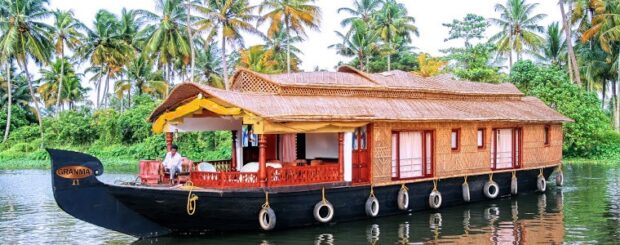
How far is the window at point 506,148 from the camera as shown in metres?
13.6

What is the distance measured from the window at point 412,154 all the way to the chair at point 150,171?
152 inches

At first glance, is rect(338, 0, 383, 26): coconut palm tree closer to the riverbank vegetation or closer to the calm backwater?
the riverbank vegetation

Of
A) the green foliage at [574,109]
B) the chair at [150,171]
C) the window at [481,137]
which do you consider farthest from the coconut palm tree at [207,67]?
the chair at [150,171]

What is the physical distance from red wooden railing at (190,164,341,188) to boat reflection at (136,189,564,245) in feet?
2.40

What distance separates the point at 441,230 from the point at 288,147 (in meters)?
3.07

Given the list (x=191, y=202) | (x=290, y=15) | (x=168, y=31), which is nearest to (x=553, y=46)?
(x=290, y=15)

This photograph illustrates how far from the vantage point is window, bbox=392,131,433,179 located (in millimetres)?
11422

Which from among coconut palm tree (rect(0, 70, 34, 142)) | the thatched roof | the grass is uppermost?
coconut palm tree (rect(0, 70, 34, 142))

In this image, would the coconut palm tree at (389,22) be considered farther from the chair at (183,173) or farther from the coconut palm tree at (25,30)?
the chair at (183,173)

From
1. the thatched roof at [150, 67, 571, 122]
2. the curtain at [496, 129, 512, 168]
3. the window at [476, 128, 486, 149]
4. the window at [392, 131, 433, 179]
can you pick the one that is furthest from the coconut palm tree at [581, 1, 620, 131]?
the window at [392, 131, 433, 179]

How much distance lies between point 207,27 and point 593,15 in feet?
54.7

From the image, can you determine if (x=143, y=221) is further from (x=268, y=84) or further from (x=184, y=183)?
(x=268, y=84)

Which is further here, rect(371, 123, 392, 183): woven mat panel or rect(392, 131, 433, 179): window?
rect(392, 131, 433, 179): window

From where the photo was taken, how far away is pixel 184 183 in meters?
9.96
